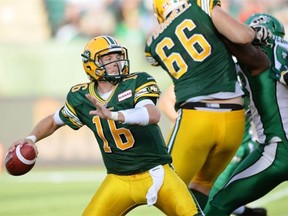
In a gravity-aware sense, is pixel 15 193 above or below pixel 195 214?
below

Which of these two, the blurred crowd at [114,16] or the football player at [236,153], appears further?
the blurred crowd at [114,16]

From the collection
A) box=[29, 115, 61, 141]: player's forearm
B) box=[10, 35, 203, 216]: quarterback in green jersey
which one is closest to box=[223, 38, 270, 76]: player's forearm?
box=[10, 35, 203, 216]: quarterback in green jersey

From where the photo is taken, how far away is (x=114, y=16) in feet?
42.9

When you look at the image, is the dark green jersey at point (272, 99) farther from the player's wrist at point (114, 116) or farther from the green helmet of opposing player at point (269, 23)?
the player's wrist at point (114, 116)

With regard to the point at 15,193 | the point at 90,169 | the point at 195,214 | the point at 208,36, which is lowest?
the point at 90,169

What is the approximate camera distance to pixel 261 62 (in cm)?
506

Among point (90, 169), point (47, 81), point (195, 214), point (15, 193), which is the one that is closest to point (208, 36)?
point (195, 214)

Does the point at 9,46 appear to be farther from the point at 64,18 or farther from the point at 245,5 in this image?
the point at 245,5

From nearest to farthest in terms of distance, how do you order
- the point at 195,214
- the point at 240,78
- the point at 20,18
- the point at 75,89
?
the point at 195,214 → the point at 75,89 → the point at 240,78 → the point at 20,18

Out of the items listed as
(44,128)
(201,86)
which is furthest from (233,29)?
(44,128)

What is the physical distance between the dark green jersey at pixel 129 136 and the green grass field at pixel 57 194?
2.55 metres

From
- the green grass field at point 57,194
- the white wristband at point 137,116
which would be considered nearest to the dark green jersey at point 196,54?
the white wristband at point 137,116

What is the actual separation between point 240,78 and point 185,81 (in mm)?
427

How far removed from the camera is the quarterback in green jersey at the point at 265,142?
503 cm
